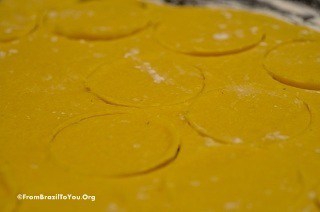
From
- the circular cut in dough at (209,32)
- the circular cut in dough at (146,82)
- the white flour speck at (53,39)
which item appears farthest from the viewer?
the white flour speck at (53,39)

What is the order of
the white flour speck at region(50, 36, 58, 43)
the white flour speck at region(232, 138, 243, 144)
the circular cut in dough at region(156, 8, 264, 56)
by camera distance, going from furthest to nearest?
the white flour speck at region(50, 36, 58, 43), the circular cut in dough at region(156, 8, 264, 56), the white flour speck at region(232, 138, 243, 144)

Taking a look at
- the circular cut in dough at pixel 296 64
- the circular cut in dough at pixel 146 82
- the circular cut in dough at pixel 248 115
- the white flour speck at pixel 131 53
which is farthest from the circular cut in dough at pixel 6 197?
the circular cut in dough at pixel 296 64

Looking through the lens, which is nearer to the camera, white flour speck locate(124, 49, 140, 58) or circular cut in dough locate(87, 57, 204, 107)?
circular cut in dough locate(87, 57, 204, 107)

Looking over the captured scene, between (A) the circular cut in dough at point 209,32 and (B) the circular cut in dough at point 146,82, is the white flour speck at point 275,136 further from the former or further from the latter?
(A) the circular cut in dough at point 209,32

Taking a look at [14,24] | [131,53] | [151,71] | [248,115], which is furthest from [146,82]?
[14,24]

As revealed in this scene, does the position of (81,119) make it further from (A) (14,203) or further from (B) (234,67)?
(B) (234,67)

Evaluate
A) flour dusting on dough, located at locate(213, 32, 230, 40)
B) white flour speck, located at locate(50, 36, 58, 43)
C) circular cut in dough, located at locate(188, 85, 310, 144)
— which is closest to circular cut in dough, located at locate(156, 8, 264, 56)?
flour dusting on dough, located at locate(213, 32, 230, 40)

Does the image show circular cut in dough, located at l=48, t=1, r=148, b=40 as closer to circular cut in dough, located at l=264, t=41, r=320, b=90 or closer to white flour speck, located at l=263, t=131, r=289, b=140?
circular cut in dough, located at l=264, t=41, r=320, b=90

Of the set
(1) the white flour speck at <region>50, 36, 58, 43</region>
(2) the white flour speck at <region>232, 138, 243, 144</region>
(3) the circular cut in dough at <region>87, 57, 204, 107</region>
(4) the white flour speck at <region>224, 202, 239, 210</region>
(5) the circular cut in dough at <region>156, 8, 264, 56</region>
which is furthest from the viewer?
(1) the white flour speck at <region>50, 36, 58, 43</region>
